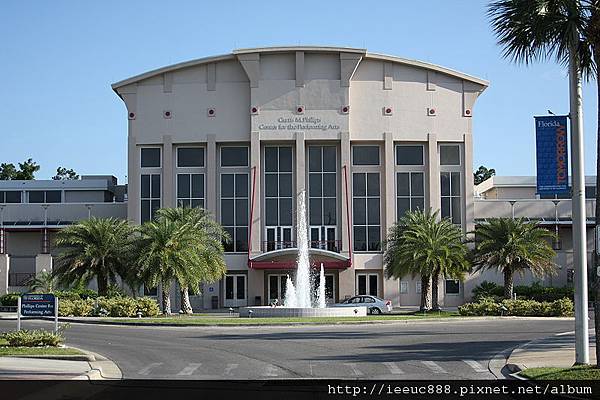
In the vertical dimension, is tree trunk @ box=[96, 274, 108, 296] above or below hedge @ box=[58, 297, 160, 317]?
above

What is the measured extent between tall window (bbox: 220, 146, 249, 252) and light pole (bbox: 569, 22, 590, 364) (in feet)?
153

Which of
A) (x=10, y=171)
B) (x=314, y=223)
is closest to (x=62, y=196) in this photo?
(x=314, y=223)

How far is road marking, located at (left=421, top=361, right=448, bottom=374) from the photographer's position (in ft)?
59.9

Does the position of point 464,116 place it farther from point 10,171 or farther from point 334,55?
point 10,171

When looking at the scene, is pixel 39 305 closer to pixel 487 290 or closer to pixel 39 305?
pixel 39 305

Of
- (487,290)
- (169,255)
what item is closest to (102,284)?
(169,255)

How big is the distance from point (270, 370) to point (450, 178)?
47284 mm

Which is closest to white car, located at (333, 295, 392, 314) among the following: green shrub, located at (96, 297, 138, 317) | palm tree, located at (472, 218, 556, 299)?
palm tree, located at (472, 218, 556, 299)

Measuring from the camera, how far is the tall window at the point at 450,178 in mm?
63938

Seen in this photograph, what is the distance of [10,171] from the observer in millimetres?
118125

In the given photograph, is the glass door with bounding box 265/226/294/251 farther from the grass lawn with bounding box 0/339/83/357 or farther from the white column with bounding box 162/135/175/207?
the grass lawn with bounding box 0/339/83/357

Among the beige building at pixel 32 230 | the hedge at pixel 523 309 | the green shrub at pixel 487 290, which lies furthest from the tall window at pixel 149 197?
the hedge at pixel 523 309

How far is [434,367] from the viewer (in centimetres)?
1908

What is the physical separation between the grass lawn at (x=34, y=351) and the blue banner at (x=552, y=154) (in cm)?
1281
